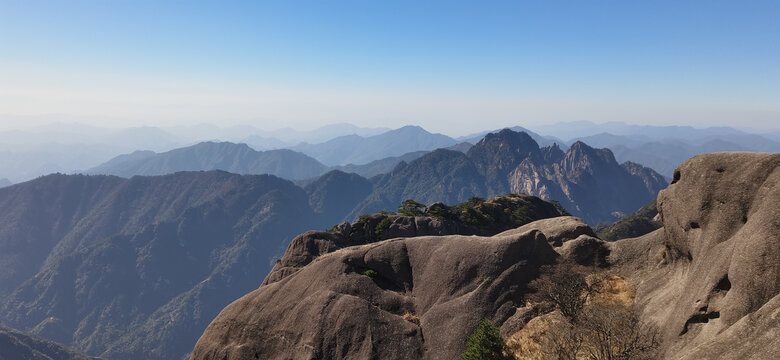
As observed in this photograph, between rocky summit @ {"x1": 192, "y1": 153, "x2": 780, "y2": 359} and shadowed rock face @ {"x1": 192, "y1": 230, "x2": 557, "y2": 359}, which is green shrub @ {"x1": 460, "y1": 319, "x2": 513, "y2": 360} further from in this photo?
shadowed rock face @ {"x1": 192, "y1": 230, "x2": 557, "y2": 359}

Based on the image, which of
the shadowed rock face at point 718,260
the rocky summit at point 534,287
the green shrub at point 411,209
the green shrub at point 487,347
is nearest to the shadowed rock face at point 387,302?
the rocky summit at point 534,287

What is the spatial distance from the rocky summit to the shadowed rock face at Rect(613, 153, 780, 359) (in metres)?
0.08

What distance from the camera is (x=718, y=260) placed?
79.4 ft

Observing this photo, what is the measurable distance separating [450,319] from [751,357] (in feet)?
77.1

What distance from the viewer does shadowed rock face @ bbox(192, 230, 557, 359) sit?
36.3m

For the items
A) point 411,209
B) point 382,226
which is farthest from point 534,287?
point 411,209

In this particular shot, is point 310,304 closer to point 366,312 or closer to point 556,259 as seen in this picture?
point 366,312

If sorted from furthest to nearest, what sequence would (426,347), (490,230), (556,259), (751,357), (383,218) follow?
(490,230) < (383,218) < (556,259) < (426,347) < (751,357)

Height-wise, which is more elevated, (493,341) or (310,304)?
(493,341)

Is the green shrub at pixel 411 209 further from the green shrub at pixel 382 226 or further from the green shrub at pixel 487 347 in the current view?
the green shrub at pixel 487 347

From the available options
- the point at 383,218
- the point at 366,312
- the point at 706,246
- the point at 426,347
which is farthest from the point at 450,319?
the point at 383,218

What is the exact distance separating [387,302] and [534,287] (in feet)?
50.9

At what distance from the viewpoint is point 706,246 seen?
26.3m

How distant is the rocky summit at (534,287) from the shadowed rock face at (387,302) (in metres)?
0.13
